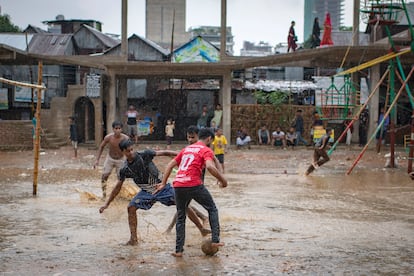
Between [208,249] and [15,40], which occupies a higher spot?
[15,40]

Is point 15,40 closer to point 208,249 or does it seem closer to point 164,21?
point 164,21

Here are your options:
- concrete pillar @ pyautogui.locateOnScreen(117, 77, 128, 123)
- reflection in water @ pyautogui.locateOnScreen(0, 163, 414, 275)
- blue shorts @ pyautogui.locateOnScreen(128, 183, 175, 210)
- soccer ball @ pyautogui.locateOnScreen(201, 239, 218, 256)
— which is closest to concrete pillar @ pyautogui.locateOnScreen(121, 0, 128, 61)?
concrete pillar @ pyautogui.locateOnScreen(117, 77, 128, 123)

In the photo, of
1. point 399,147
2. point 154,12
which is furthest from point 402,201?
point 154,12

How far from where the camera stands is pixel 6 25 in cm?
4591

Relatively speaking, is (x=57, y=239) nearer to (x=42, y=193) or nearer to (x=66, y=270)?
(x=66, y=270)

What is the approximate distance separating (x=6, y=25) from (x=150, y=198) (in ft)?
137

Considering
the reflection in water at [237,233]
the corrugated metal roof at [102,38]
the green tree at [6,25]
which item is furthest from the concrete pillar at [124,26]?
the green tree at [6,25]

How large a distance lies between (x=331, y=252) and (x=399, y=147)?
63.3 ft

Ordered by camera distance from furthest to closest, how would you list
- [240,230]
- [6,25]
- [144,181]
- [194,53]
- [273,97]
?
[6,25]
[194,53]
[273,97]
[240,230]
[144,181]

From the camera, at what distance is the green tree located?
4529cm

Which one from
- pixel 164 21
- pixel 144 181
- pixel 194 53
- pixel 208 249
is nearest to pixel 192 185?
pixel 208 249

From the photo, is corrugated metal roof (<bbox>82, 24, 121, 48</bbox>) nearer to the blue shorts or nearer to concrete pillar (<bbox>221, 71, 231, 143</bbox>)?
concrete pillar (<bbox>221, 71, 231, 143</bbox>)

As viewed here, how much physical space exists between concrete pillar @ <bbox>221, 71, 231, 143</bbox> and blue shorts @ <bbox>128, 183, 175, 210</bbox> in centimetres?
1748

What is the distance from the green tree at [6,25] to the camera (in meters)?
45.3
